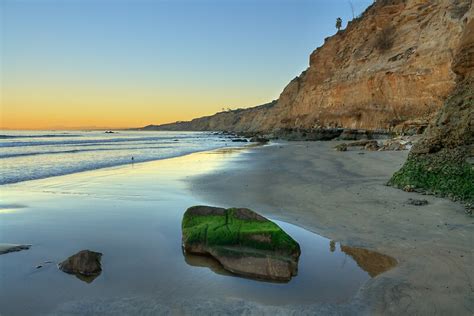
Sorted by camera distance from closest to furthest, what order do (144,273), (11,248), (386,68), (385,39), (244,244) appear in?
(144,273) < (244,244) < (11,248) < (386,68) < (385,39)

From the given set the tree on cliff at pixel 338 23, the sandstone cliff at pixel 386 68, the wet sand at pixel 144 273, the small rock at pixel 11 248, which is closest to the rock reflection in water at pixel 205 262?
the wet sand at pixel 144 273

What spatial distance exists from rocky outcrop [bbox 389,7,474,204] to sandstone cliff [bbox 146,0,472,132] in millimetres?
24639

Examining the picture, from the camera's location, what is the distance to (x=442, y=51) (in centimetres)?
3731

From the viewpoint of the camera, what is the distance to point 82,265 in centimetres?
491

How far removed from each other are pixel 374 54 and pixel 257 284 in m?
53.8

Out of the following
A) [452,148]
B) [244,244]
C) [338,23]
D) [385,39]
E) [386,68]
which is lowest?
[244,244]

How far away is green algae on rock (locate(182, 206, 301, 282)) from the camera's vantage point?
4852 mm

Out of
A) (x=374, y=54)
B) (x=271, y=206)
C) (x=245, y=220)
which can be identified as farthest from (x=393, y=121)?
(x=245, y=220)

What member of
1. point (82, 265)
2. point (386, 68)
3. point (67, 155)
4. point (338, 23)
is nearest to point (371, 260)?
point (82, 265)

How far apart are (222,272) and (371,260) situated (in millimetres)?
2104

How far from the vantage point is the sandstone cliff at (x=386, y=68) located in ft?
125

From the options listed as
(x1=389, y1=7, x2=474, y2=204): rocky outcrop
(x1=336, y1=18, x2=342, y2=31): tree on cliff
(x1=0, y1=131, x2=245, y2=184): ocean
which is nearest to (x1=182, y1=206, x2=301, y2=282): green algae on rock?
(x1=389, y1=7, x2=474, y2=204): rocky outcrop

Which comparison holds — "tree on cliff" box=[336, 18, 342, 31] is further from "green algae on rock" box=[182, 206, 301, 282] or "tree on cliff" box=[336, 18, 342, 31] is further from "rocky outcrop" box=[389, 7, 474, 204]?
"green algae on rock" box=[182, 206, 301, 282]

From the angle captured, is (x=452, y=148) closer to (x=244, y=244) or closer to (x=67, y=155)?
(x=244, y=244)
